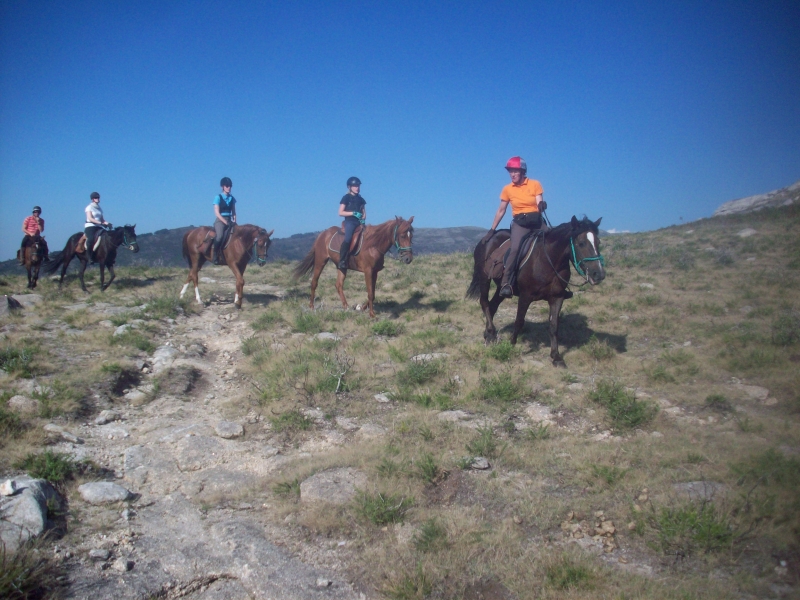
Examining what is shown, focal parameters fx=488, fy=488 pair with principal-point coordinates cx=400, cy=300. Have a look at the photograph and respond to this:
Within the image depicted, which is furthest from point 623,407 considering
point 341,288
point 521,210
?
point 341,288

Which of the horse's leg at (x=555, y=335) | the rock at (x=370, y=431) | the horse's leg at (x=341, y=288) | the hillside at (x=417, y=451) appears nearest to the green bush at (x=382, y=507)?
the hillside at (x=417, y=451)

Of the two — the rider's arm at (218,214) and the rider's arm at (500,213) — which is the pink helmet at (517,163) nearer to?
the rider's arm at (500,213)

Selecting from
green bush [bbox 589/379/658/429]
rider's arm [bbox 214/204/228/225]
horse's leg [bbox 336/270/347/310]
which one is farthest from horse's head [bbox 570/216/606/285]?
rider's arm [bbox 214/204/228/225]

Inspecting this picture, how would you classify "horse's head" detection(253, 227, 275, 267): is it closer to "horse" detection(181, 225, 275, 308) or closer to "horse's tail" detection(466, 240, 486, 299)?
"horse" detection(181, 225, 275, 308)

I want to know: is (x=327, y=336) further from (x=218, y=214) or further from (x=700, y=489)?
(x=700, y=489)

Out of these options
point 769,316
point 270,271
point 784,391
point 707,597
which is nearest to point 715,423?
point 784,391

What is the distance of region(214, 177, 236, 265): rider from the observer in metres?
12.9

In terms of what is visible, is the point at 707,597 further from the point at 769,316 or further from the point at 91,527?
the point at 769,316

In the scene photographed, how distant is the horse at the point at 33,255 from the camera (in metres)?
15.0

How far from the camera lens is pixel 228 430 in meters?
6.09

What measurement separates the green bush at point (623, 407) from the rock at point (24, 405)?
22.6ft

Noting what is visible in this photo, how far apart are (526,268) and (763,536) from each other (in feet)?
18.3

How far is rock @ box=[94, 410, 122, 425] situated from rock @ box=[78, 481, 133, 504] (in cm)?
173

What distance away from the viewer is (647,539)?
3.70 metres
